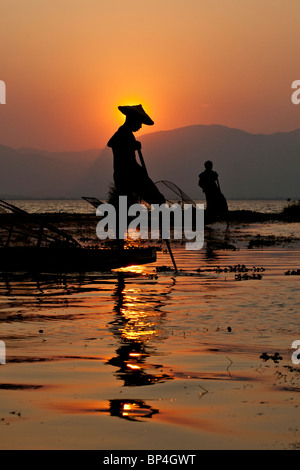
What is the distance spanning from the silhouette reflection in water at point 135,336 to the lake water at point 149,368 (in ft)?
0.05

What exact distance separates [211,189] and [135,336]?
23.1 metres

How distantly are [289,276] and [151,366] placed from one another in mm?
10397

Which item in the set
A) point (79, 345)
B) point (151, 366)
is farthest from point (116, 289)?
point (151, 366)

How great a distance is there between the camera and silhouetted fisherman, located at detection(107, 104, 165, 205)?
17703mm

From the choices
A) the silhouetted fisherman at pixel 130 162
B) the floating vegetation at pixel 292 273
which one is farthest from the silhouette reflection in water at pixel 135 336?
the floating vegetation at pixel 292 273

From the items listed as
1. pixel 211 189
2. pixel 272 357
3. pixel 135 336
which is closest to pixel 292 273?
pixel 135 336

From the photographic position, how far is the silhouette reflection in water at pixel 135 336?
7688 millimetres

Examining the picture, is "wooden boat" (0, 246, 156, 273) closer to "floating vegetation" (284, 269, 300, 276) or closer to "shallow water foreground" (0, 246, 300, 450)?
"shallow water foreground" (0, 246, 300, 450)

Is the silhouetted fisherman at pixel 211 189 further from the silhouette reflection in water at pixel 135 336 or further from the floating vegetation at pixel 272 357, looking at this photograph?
the floating vegetation at pixel 272 357

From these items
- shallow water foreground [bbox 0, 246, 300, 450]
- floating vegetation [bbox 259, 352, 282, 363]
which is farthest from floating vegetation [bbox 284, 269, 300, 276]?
floating vegetation [bbox 259, 352, 282, 363]

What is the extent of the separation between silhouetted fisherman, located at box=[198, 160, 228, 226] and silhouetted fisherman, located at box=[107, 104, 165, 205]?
13.8m

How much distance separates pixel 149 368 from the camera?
26.2 ft

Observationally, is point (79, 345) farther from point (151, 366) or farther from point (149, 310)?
point (149, 310)

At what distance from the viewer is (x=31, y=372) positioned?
310 inches
